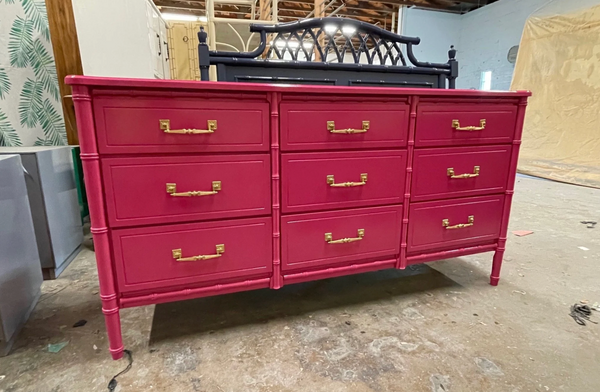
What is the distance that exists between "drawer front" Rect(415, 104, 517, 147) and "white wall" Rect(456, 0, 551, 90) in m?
5.40

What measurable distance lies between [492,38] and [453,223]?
629 centimetres

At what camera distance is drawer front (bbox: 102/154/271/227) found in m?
1.02

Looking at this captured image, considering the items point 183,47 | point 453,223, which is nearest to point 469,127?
point 453,223

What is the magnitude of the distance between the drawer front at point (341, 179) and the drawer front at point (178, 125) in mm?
164

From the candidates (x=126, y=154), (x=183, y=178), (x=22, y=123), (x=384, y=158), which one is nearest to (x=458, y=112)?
(x=384, y=158)

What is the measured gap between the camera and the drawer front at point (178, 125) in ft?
3.20

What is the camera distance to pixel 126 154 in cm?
101

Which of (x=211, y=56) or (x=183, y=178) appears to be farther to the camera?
(x=211, y=56)

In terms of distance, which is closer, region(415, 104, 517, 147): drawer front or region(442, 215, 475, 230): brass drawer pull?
region(415, 104, 517, 147): drawer front

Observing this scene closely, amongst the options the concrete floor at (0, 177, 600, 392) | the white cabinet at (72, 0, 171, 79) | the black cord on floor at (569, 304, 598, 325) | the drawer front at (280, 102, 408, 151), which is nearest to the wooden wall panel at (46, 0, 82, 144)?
the white cabinet at (72, 0, 171, 79)

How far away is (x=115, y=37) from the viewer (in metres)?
1.97

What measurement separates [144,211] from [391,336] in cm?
100

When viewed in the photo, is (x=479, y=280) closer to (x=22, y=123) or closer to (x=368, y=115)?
(x=368, y=115)

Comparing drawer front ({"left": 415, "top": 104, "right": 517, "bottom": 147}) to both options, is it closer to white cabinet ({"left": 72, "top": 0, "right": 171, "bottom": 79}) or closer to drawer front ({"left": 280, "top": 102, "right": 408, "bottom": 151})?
drawer front ({"left": 280, "top": 102, "right": 408, "bottom": 151})
